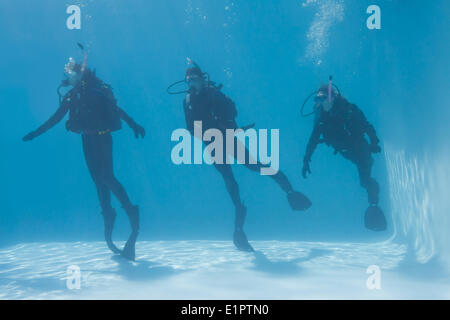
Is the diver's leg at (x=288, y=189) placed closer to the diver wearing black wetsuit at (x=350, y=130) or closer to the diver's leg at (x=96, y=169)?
the diver wearing black wetsuit at (x=350, y=130)

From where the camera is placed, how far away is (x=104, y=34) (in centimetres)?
2931

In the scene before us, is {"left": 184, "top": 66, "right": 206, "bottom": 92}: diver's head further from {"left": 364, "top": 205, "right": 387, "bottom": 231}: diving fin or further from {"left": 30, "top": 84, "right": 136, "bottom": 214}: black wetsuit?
{"left": 364, "top": 205, "right": 387, "bottom": 231}: diving fin

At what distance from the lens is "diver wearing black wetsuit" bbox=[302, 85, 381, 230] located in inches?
220

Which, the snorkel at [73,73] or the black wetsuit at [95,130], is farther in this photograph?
the snorkel at [73,73]

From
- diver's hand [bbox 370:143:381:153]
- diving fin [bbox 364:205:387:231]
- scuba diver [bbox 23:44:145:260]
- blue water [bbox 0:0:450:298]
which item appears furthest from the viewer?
blue water [bbox 0:0:450:298]

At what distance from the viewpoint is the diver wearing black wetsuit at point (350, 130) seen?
560cm

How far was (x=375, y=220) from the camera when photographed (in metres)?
5.17

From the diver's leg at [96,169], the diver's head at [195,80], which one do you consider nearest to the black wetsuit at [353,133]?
the diver's head at [195,80]

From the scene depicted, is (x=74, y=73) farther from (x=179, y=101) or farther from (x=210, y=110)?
(x=179, y=101)

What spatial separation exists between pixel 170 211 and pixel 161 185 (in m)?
3.70

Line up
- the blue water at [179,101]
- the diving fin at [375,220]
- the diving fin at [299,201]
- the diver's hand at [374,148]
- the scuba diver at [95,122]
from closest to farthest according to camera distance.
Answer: the diving fin at [375,220] → the scuba diver at [95,122] → the diving fin at [299,201] → the diver's hand at [374,148] → the blue water at [179,101]

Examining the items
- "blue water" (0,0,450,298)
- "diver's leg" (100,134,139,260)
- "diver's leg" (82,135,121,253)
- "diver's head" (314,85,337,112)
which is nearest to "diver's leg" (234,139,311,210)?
"diver's head" (314,85,337,112)

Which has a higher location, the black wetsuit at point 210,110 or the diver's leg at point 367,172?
the black wetsuit at point 210,110
